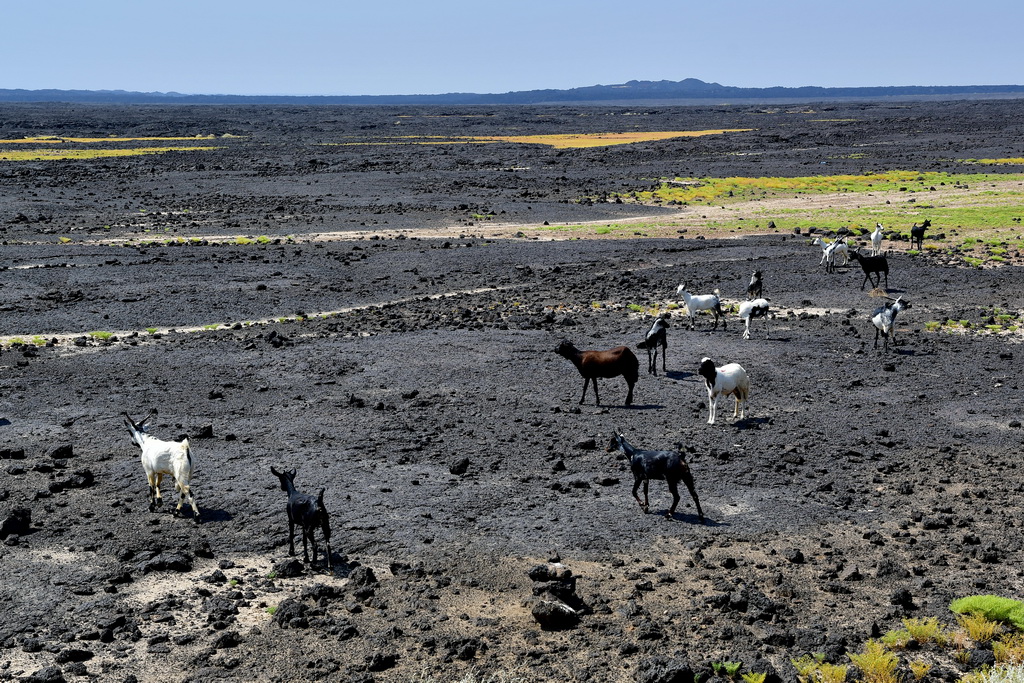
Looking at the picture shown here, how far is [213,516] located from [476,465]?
13.7 feet

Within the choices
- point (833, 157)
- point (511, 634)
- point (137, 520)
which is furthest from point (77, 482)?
point (833, 157)

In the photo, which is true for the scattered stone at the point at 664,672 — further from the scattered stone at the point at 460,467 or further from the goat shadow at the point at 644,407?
the goat shadow at the point at 644,407

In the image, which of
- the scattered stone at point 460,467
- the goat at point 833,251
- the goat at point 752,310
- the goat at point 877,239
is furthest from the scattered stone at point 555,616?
the goat at point 877,239

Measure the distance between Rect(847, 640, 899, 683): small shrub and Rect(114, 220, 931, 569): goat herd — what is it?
3.74 metres

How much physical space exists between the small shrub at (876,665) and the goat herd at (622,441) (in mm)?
3735

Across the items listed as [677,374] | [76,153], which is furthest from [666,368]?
[76,153]

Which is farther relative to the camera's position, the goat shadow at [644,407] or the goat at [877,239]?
the goat at [877,239]

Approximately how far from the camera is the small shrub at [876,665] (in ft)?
30.7

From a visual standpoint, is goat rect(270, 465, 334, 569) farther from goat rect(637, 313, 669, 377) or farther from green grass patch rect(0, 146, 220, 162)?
green grass patch rect(0, 146, 220, 162)

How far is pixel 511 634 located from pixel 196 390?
11.9 m

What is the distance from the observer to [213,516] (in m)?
13.8

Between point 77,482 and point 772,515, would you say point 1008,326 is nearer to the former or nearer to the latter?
point 772,515

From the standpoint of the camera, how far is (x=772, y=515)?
13.7 metres

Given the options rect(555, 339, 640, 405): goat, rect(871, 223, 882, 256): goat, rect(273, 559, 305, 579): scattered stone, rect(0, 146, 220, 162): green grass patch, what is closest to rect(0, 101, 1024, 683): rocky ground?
rect(273, 559, 305, 579): scattered stone
